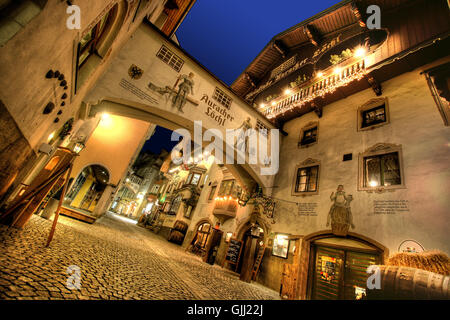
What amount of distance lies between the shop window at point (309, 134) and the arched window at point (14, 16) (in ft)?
41.5

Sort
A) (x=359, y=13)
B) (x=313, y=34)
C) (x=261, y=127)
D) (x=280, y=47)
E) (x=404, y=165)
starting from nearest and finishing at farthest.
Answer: (x=404, y=165)
(x=359, y=13)
(x=261, y=127)
(x=313, y=34)
(x=280, y=47)

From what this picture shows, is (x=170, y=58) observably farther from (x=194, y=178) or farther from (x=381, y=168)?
(x=194, y=178)

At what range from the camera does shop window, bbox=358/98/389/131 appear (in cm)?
971

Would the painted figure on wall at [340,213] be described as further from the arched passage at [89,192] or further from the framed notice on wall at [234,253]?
the arched passage at [89,192]

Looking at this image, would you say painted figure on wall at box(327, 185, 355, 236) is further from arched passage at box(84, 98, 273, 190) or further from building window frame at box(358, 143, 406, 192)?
arched passage at box(84, 98, 273, 190)

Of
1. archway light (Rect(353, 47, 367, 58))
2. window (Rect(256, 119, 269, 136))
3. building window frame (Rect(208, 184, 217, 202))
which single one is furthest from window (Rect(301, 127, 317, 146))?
building window frame (Rect(208, 184, 217, 202))

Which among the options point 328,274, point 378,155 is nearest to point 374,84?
point 378,155

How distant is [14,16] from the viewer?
2371 millimetres

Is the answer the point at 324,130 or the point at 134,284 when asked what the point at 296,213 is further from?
the point at 134,284

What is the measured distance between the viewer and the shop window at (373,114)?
9713 mm

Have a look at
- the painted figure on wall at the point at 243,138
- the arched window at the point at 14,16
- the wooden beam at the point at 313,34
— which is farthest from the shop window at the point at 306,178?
the arched window at the point at 14,16

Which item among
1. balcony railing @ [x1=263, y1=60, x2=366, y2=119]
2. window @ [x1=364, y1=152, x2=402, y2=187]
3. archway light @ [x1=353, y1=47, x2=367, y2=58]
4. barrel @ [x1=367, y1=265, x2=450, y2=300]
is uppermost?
archway light @ [x1=353, y1=47, x2=367, y2=58]

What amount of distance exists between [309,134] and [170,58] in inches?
386

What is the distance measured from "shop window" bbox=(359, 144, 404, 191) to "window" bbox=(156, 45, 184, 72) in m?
10.2
